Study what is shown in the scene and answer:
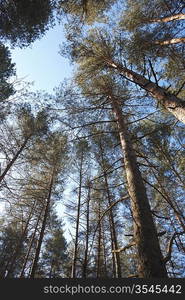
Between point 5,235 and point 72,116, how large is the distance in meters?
17.6

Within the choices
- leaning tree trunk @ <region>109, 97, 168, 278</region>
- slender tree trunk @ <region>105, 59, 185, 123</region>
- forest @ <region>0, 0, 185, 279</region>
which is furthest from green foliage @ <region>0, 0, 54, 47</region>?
leaning tree trunk @ <region>109, 97, 168, 278</region>

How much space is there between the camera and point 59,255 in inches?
859

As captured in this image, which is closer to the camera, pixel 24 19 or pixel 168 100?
pixel 168 100

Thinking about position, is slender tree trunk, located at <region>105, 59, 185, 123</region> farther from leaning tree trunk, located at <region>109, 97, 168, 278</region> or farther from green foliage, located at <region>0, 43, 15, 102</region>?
green foliage, located at <region>0, 43, 15, 102</region>

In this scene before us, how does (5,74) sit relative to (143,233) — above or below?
above

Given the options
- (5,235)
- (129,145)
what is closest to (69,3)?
(129,145)

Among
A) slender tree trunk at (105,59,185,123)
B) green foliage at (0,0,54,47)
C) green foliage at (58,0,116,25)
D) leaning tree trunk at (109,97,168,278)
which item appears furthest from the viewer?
green foliage at (58,0,116,25)

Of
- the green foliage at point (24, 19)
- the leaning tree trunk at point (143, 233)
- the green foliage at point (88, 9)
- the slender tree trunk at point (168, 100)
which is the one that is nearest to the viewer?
the leaning tree trunk at point (143, 233)

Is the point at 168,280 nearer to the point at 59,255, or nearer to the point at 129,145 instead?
the point at 129,145

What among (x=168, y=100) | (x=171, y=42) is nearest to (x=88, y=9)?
(x=171, y=42)

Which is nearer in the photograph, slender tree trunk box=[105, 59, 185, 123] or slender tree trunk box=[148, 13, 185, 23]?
slender tree trunk box=[105, 59, 185, 123]

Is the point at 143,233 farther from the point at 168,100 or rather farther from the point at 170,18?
the point at 170,18

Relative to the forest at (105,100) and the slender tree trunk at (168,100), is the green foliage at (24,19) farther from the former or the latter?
the slender tree trunk at (168,100)

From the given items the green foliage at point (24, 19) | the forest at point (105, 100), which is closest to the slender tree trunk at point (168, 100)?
the forest at point (105, 100)
